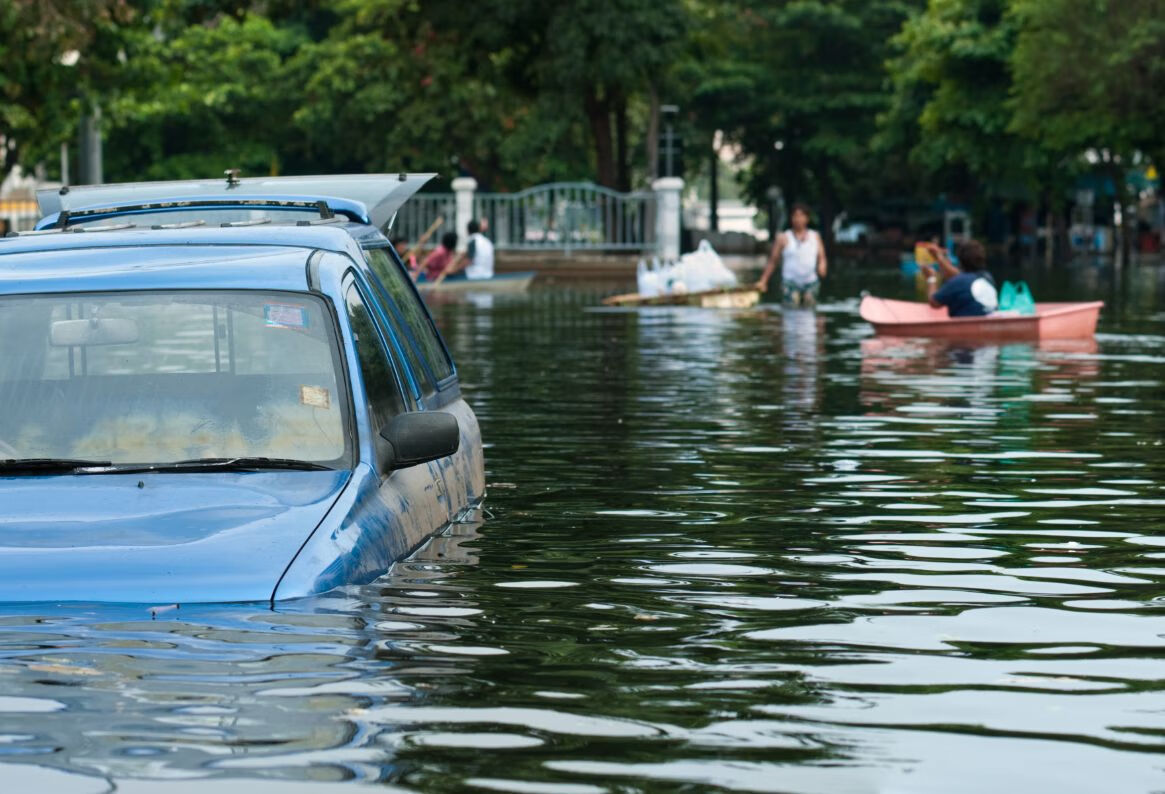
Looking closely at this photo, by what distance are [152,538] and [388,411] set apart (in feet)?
4.52

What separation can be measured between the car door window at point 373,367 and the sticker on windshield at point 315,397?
143mm

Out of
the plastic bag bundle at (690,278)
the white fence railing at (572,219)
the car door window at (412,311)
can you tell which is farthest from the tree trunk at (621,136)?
the car door window at (412,311)

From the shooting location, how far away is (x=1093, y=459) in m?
13.0

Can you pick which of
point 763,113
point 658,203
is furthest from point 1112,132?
point 763,113

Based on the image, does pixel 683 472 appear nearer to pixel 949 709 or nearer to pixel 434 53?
pixel 949 709

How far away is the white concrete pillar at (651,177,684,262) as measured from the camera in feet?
179

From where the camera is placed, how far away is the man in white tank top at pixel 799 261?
3170 centimetres

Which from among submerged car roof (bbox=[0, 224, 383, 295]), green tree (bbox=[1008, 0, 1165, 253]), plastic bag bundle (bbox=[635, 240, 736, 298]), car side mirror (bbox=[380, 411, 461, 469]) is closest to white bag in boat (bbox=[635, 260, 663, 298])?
plastic bag bundle (bbox=[635, 240, 736, 298])

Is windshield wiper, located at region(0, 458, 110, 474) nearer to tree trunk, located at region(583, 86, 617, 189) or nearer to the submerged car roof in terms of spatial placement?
the submerged car roof

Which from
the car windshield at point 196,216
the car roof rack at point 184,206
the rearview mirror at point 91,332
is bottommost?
the rearview mirror at point 91,332

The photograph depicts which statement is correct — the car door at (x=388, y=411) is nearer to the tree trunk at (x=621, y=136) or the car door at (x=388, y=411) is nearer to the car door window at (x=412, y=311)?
the car door window at (x=412, y=311)

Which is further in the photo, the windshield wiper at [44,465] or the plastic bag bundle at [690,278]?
the plastic bag bundle at [690,278]

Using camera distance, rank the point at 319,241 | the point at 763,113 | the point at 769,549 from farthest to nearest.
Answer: the point at 763,113, the point at 769,549, the point at 319,241

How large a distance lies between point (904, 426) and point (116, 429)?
868 centimetres
